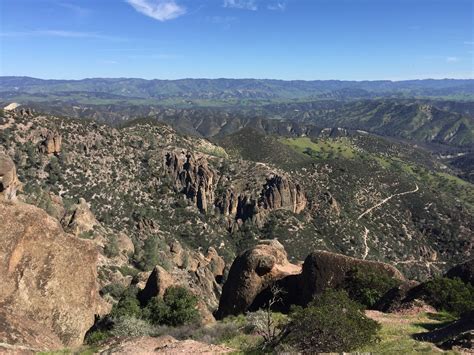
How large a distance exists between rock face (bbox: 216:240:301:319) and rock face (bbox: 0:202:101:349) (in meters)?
14.2

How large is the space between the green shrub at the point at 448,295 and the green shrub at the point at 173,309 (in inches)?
799

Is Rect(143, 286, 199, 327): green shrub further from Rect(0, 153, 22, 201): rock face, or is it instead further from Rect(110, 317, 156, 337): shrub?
Rect(0, 153, 22, 201): rock face

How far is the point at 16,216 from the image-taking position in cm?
3422

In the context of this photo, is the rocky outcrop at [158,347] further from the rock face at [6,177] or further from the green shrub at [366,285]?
the rock face at [6,177]

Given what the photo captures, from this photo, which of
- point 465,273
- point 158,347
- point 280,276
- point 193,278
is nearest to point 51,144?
point 193,278

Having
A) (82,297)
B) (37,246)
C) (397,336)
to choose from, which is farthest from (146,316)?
(397,336)

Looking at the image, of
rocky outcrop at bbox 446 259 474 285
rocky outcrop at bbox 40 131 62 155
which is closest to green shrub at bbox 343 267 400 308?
rocky outcrop at bbox 446 259 474 285

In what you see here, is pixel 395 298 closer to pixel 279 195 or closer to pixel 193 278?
pixel 193 278

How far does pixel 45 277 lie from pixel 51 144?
9368 cm

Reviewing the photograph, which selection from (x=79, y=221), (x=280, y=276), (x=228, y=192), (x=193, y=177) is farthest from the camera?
(x=228, y=192)

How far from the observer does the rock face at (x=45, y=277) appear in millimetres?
31719

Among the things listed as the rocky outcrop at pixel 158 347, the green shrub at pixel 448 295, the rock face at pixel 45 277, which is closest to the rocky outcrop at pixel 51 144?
the rock face at pixel 45 277

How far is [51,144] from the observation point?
119125mm

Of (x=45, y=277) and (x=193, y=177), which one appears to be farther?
(x=193, y=177)
